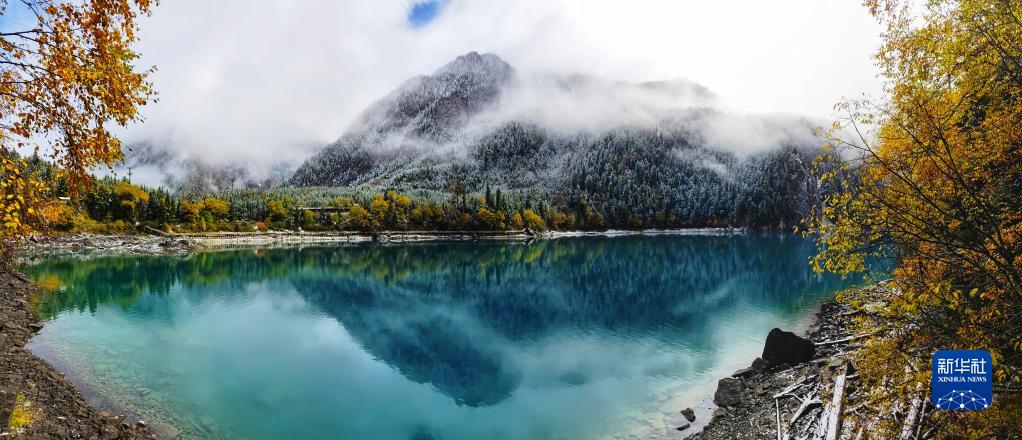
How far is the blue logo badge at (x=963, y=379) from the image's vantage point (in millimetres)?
7391

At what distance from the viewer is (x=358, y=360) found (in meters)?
29.0

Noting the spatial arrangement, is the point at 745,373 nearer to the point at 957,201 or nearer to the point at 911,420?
the point at 911,420

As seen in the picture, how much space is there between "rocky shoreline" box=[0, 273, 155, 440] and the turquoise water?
133cm

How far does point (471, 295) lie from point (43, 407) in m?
39.9

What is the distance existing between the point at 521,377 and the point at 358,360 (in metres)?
10.9

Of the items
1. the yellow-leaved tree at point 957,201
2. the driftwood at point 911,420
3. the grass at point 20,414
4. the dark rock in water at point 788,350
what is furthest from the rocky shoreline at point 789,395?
the grass at point 20,414

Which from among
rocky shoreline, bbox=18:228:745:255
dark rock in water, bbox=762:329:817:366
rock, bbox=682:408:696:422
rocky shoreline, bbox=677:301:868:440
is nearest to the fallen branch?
rocky shoreline, bbox=677:301:868:440

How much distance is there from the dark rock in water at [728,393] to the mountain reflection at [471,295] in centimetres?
702

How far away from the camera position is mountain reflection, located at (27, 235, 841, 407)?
101 ft

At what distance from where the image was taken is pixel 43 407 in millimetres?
15641

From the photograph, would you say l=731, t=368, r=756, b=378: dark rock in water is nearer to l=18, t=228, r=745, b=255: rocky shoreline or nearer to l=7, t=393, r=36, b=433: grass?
l=7, t=393, r=36, b=433: grass

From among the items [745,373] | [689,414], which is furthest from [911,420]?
[745,373]

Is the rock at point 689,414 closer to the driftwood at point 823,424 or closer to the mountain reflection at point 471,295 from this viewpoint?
the driftwood at point 823,424

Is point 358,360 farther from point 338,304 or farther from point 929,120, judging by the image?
point 929,120
